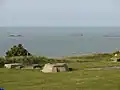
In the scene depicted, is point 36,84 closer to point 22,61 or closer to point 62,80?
point 62,80

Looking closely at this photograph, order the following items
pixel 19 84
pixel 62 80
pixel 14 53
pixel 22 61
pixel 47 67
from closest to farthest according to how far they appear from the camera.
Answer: pixel 19 84, pixel 62 80, pixel 47 67, pixel 22 61, pixel 14 53

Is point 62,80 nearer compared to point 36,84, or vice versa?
point 36,84

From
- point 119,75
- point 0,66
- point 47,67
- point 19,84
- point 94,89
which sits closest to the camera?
point 94,89

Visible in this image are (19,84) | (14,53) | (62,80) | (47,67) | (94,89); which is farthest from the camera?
(14,53)

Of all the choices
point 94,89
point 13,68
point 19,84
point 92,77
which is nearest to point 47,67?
point 13,68

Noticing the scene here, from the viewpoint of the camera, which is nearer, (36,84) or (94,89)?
(94,89)

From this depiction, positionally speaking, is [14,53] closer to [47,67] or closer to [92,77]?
[47,67]

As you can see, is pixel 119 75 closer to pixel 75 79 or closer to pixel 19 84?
pixel 75 79

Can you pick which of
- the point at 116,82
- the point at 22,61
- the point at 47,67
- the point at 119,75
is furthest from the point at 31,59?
the point at 116,82

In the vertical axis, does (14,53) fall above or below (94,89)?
above

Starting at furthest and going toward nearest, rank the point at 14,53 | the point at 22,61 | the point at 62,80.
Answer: the point at 14,53 → the point at 22,61 → the point at 62,80

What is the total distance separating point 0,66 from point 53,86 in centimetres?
1781

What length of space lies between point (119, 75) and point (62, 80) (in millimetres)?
5516

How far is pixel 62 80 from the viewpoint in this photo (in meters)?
28.5
